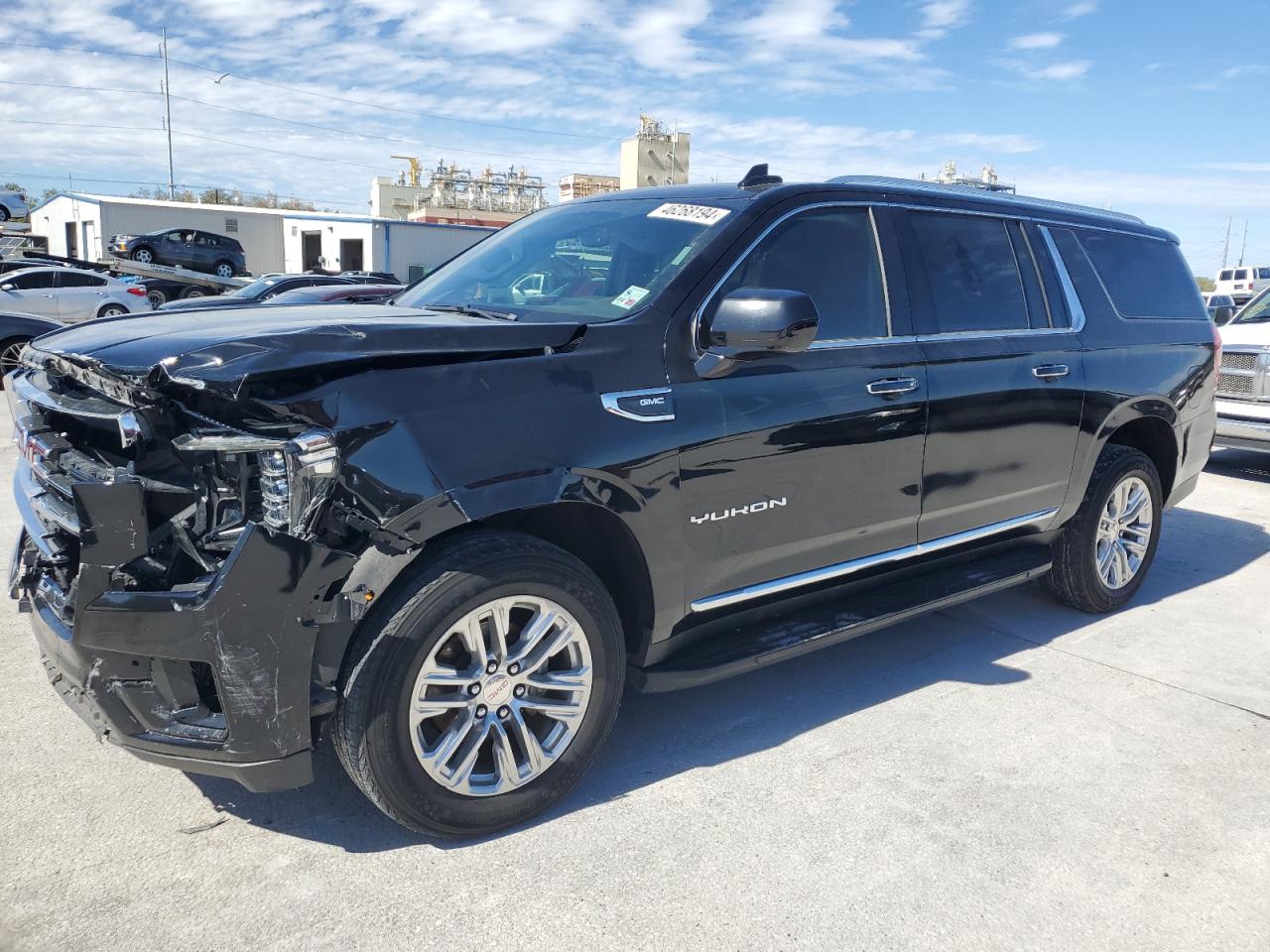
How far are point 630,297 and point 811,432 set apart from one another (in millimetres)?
790

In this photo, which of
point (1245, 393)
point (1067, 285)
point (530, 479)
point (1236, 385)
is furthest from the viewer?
point (1236, 385)

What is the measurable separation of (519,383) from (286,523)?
748 millimetres

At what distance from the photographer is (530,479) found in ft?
8.86

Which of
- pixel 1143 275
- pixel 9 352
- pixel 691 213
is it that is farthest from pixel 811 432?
pixel 9 352

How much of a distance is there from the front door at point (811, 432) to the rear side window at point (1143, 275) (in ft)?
5.75

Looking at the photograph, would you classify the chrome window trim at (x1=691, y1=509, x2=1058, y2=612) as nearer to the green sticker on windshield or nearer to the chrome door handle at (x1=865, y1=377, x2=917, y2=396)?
the chrome door handle at (x1=865, y1=377, x2=917, y2=396)

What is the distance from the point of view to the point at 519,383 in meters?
2.74

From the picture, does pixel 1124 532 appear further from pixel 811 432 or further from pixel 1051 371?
pixel 811 432

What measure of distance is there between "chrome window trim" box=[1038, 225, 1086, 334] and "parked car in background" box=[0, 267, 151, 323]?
19.1 metres

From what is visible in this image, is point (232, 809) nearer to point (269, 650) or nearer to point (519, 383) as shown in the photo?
point (269, 650)

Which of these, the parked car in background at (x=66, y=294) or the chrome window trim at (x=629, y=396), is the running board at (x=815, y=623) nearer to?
the chrome window trim at (x=629, y=396)

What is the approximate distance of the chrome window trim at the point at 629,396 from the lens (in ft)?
9.49

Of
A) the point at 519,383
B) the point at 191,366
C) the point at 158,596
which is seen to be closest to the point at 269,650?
the point at 158,596

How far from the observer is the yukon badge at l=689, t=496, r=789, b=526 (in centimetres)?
312
